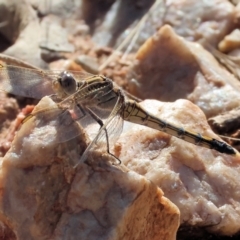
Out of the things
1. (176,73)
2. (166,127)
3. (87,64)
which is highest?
(166,127)

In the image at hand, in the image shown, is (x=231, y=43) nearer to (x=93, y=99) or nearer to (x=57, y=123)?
(x=93, y=99)

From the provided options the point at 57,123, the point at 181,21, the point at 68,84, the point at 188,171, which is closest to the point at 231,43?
the point at 181,21

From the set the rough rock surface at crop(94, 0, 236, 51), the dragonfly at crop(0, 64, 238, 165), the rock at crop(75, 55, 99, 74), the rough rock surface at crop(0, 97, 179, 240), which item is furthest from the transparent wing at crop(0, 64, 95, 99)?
the rough rock surface at crop(94, 0, 236, 51)

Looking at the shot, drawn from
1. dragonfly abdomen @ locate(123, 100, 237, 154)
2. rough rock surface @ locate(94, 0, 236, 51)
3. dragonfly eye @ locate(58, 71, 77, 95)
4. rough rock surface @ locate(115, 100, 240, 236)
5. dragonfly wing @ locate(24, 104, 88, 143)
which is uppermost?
dragonfly wing @ locate(24, 104, 88, 143)

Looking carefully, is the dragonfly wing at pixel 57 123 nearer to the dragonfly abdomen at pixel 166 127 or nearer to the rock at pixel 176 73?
the dragonfly abdomen at pixel 166 127

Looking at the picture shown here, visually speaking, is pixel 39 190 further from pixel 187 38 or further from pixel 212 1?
pixel 212 1

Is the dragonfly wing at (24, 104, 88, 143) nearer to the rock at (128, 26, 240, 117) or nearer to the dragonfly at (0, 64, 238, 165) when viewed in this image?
the dragonfly at (0, 64, 238, 165)

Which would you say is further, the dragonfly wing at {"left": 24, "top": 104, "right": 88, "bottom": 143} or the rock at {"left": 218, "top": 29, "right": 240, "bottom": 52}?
the rock at {"left": 218, "top": 29, "right": 240, "bottom": 52}

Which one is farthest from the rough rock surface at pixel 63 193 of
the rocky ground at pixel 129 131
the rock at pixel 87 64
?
the rock at pixel 87 64
